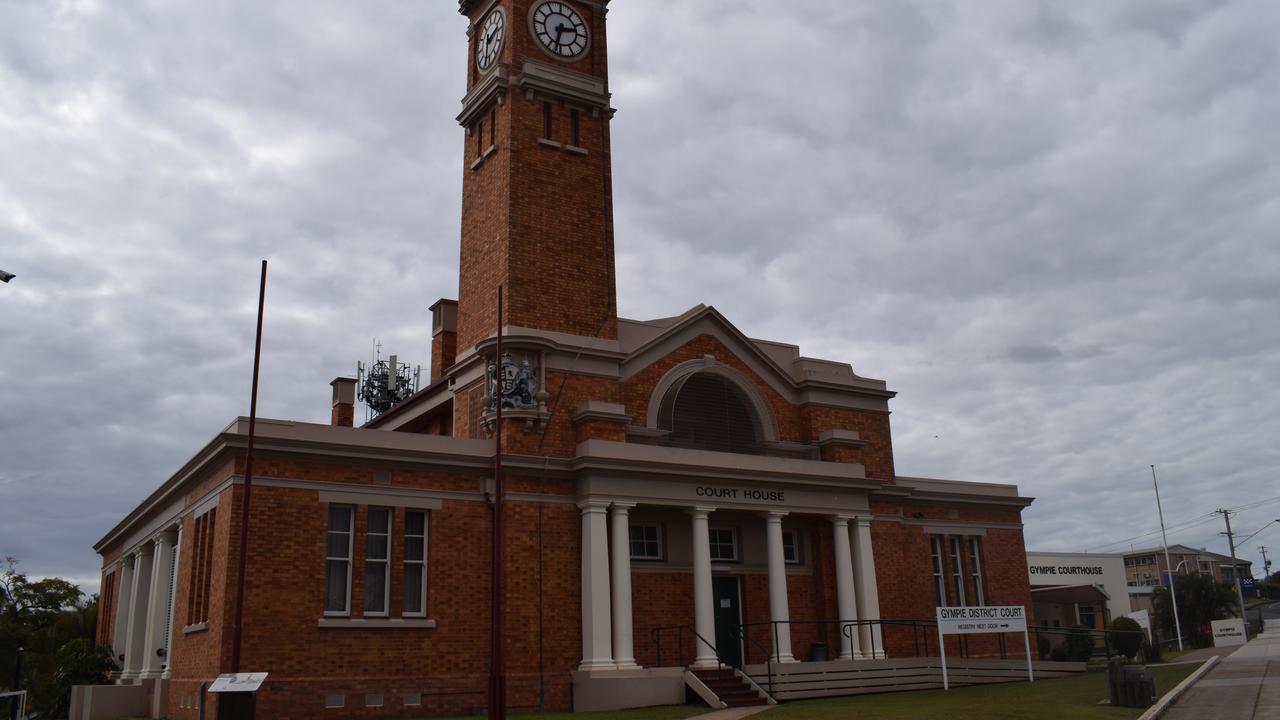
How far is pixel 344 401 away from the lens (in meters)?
45.7

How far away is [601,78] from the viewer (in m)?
31.1

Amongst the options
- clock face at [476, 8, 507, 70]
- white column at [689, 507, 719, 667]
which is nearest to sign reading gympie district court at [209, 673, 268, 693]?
white column at [689, 507, 719, 667]

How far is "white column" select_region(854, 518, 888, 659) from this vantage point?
28625 millimetres

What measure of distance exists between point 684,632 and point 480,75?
16892 mm

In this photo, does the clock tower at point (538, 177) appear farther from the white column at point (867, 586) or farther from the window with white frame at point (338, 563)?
the white column at point (867, 586)

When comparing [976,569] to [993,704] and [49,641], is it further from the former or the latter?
[49,641]

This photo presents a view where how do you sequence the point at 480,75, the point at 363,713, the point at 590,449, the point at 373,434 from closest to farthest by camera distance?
the point at 363,713 < the point at 373,434 < the point at 590,449 < the point at 480,75

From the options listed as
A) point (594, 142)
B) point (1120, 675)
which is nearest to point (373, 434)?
point (594, 142)

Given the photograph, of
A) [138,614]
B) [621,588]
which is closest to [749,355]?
[621,588]

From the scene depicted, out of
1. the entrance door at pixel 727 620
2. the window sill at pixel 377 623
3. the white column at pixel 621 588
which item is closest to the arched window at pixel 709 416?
the white column at pixel 621 588

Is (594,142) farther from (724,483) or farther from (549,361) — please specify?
(724,483)

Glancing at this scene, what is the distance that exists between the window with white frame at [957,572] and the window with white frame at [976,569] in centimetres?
39

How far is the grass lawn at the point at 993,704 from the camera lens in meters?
17.9

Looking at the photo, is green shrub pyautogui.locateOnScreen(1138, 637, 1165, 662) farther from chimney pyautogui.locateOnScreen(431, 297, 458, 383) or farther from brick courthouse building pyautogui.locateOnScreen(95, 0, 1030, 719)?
chimney pyautogui.locateOnScreen(431, 297, 458, 383)
